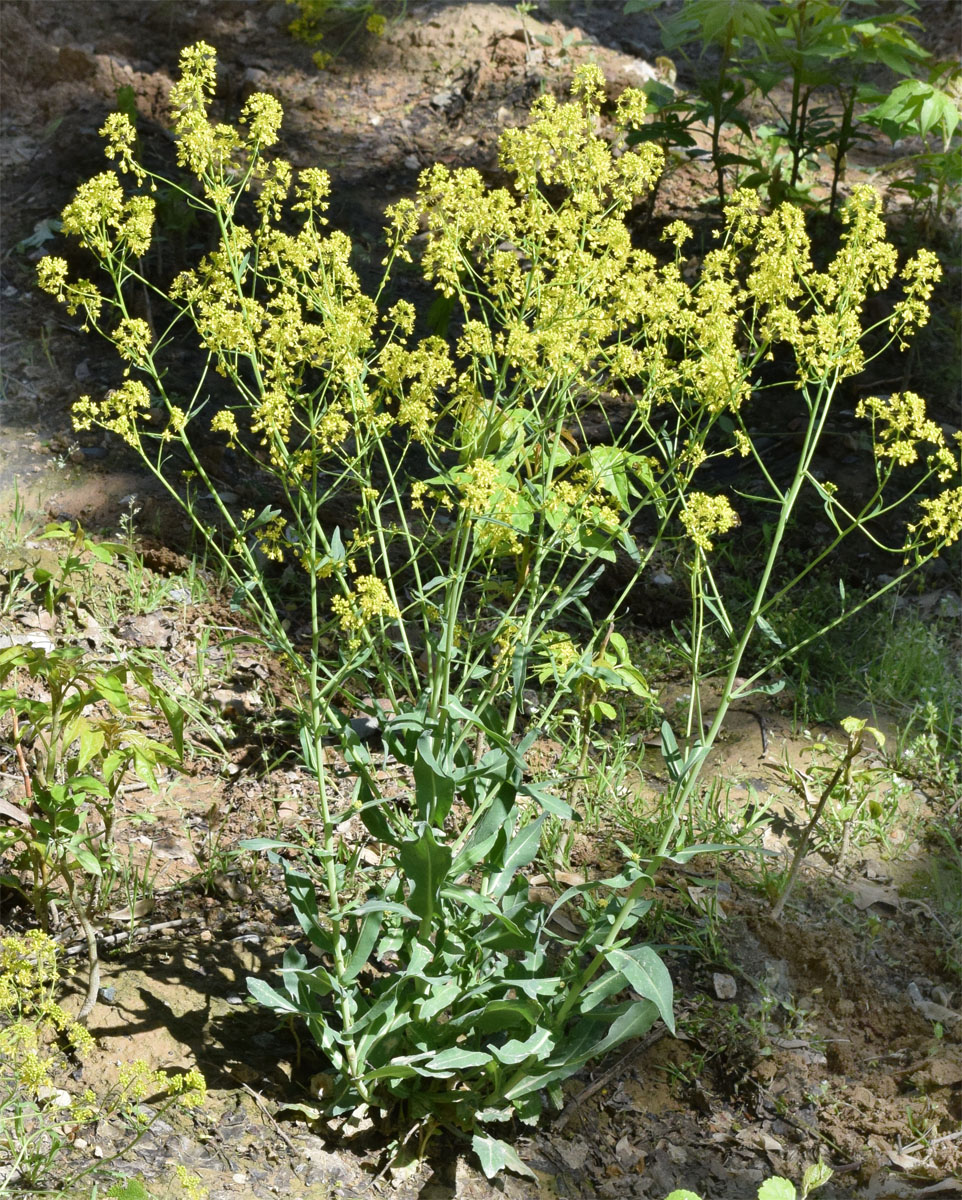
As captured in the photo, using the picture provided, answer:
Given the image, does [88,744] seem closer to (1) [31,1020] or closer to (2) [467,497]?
(1) [31,1020]

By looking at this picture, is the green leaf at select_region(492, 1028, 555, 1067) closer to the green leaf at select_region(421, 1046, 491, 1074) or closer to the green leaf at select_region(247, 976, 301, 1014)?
the green leaf at select_region(421, 1046, 491, 1074)

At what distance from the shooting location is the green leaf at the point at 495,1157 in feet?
7.52

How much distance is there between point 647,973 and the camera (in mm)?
2117

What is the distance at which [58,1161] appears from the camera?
2135 millimetres

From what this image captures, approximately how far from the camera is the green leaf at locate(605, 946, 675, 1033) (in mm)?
2061

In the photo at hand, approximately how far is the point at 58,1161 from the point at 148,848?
3.32 ft

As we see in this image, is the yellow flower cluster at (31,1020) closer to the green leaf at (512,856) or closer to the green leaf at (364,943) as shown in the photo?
the green leaf at (364,943)

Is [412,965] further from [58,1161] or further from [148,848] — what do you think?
[148,848]

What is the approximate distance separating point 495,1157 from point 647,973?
0.56 meters

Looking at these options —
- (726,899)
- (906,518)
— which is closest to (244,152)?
(906,518)

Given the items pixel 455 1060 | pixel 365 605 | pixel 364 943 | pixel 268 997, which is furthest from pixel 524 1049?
pixel 365 605

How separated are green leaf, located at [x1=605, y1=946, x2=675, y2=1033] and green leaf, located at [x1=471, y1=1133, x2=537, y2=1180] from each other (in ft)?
1.65

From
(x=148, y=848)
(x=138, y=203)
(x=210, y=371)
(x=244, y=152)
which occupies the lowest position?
(x=148, y=848)

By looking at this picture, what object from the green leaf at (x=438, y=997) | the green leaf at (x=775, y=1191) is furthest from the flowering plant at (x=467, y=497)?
the green leaf at (x=775, y=1191)
